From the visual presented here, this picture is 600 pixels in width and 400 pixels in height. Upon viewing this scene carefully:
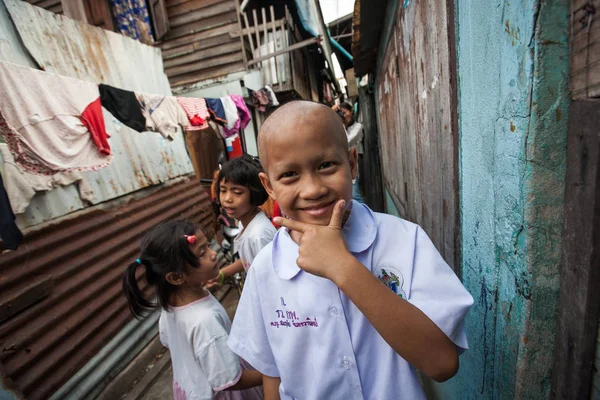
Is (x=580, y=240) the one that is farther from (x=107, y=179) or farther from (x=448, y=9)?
(x=107, y=179)

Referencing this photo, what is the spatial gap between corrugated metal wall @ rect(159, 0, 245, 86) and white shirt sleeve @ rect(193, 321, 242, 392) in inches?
301

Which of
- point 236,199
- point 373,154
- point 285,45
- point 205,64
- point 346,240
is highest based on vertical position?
point 285,45

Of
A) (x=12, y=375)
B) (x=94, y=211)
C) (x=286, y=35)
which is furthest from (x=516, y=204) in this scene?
(x=286, y=35)

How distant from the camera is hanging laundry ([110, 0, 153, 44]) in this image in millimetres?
6312

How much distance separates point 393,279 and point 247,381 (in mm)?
1211

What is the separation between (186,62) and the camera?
8062 millimetres

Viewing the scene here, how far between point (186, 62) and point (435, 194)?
8665 millimetres

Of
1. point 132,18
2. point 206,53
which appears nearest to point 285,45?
point 206,53

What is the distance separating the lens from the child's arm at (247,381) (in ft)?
5.06

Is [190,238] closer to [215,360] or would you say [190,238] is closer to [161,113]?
[215,360]

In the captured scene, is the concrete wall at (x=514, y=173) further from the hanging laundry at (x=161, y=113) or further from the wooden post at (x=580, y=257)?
the hanging laundry at (x=161, y=113)

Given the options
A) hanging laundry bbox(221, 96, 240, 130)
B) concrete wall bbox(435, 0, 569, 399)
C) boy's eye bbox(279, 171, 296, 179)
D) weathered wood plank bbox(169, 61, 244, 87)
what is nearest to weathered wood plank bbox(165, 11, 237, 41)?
weathered wood plank bbox(169, 61, 244, 87)

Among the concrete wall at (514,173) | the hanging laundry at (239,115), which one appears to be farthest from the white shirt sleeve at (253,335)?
the hanging laundry at (239,115)

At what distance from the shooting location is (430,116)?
1625 millimetres
